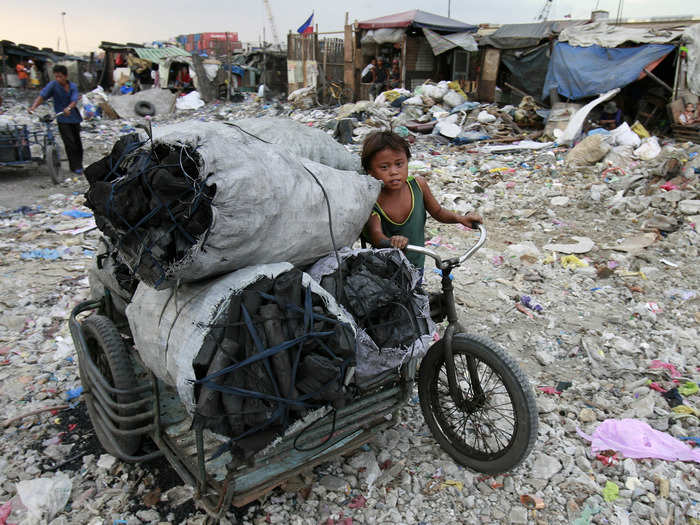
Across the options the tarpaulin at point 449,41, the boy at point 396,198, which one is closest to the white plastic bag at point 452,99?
the tarpaulin at point 449,41

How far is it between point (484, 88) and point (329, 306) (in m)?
16.2

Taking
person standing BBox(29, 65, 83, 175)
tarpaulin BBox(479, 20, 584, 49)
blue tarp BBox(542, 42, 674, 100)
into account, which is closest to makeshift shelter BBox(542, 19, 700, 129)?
blue tarp BBox(542, 42, 674, 100)

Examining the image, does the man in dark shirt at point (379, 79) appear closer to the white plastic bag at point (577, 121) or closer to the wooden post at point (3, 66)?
the white plastic bag at point (577, 121)

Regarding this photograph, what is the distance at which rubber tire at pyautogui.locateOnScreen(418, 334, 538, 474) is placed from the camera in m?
2.03

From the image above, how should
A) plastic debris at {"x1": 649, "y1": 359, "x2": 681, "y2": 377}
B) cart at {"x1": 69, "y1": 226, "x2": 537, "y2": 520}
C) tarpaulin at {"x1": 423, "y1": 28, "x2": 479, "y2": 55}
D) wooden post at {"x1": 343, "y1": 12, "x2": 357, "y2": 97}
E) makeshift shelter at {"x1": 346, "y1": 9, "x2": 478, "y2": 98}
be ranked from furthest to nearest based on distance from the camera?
wooden post at {"x1": 343, "y1": 12, "x2": 357, "y2": 97} < makeshift shelter at {"x1": 346, "y1": 9, "x2": 478, "y2": 98} < tarpaulin at {"x1": 423, "y1": 28, "x2": 479, "y2": 55} < plastic debris at {"x1": 649, "y1": 359, "x2": 681, "y2": 377} < cart at {"x1": 69, "y1": 226, "x2": 537, "y2": 520}

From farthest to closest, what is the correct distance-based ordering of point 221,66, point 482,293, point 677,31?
point 221,66 → point 677,31 → point 482,293

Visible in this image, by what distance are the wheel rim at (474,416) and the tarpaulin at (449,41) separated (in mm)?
15994

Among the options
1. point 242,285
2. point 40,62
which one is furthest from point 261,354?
point 40,62

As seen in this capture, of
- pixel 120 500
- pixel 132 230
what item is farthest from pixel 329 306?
pixel 120 500

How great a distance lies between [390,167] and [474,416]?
129 centimetres

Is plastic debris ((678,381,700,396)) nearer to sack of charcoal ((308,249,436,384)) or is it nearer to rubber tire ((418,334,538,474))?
rubber tire ((418,334,538,474))

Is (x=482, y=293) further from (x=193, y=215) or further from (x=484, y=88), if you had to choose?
(x=484, y=88)

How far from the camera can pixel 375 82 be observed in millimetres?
18375

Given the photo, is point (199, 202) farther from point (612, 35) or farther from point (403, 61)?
point (403, 61)
